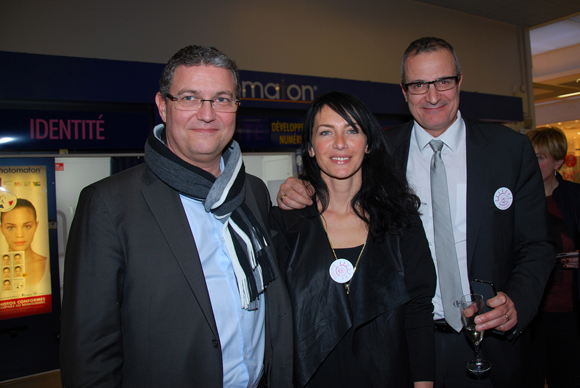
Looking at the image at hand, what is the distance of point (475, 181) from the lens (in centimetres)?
189

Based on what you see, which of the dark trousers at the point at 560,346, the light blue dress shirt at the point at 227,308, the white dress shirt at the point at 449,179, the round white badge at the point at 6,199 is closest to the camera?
the light blue dress shirt at the point at 227,308

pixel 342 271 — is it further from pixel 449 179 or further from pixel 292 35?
pixel 292 35

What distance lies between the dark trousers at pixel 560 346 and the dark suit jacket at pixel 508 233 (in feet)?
4.41

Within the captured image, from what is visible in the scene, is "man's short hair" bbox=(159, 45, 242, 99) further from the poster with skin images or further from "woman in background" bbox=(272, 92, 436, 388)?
the poster with skin images

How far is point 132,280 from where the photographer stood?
143 cm

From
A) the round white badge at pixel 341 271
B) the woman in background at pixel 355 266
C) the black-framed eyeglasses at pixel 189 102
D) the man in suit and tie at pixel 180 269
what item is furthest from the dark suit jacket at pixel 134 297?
the round white badge at pixel 341 271

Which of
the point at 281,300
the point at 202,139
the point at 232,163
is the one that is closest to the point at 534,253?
the point at 281,300

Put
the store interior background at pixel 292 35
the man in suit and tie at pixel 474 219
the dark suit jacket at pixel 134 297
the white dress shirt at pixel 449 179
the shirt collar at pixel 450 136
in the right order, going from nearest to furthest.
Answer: the dark suit jacket at pixel 134 297, the man in suit and tie at pixel 474 219, the white dress shirt at pixel 449 179, the shirt collar at pixel 450 136, the store interior background at pixel 292 35

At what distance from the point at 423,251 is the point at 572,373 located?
7.16 ft

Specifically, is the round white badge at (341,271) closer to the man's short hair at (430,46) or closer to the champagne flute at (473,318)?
the champagne flute at (473,318)

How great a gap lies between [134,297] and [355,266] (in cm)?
96

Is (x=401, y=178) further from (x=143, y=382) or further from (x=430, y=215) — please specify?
(x=143, y=382)

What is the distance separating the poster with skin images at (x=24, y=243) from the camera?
12.7 feet

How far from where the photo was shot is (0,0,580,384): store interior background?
4.30 metres
